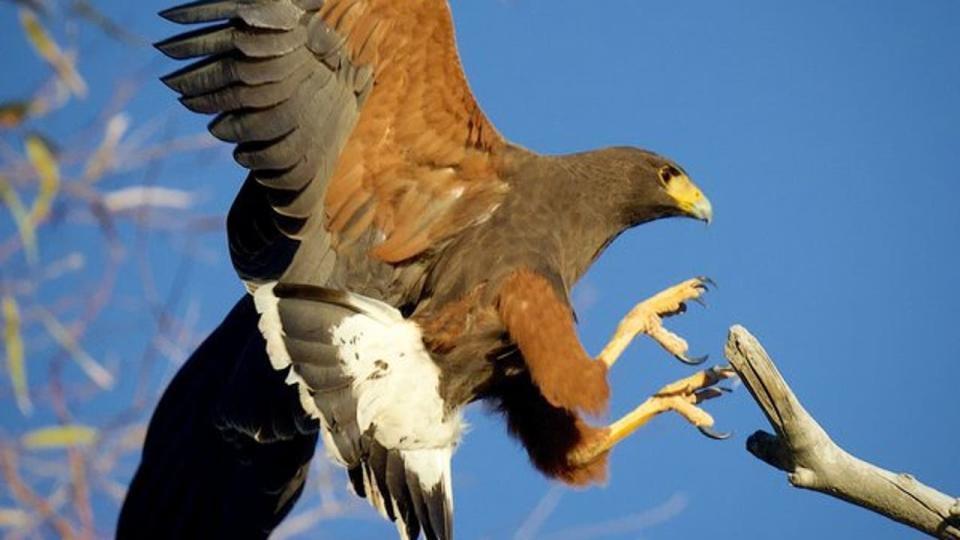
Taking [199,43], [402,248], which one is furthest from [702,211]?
[199,43]

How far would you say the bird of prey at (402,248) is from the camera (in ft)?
13.3

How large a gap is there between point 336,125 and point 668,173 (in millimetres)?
1274

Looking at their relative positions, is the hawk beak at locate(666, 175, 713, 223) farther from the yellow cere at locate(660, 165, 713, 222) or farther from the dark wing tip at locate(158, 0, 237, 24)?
the dark wing tip at locate(158, 0, 237, 24)

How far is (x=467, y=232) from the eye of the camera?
450 cm

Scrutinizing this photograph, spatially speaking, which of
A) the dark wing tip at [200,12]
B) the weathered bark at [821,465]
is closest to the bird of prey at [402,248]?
the dark wing tip at [200,12]

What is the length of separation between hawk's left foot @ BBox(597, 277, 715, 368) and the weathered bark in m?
1.01

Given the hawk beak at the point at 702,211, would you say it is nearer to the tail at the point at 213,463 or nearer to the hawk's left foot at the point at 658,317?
the hawk's left foot at the point at 658,317

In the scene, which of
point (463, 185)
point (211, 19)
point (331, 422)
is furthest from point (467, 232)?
point (211, 19)

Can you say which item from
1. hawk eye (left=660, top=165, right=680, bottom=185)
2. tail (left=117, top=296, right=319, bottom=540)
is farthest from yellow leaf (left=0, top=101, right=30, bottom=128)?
hawk eye (left=660, top=165, right=680, bottom=185)

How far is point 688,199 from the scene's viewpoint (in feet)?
15.7

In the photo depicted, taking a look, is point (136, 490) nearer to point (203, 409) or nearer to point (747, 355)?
point (203, 409)

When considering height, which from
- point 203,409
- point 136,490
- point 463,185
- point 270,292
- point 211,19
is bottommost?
point 136,490

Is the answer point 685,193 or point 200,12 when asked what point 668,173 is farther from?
point 200,12

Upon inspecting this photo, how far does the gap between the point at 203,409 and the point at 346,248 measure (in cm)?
115
